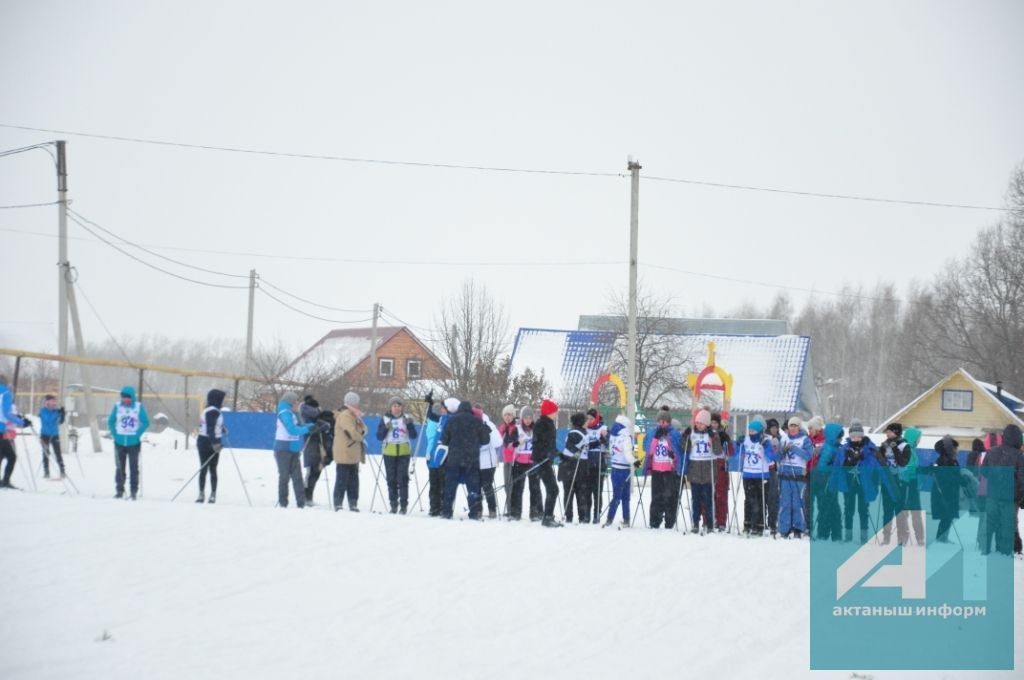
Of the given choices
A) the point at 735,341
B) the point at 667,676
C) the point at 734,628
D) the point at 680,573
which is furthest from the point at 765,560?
the point at 735,341

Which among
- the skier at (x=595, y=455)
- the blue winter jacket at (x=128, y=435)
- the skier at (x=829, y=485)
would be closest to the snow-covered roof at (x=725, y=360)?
the skier at (x=595, y=455)

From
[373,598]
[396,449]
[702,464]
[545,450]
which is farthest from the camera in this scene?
[396,449]

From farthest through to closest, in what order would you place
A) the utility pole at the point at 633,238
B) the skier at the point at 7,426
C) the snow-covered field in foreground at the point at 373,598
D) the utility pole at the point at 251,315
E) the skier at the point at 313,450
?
the utility pole at the point at 251,315
the utility pole at the point at 633,238
the skier at the point at 7,426
the skier at the point at 313,450
the snow-covered field in foreground at the point at 373,598

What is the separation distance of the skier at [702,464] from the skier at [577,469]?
1.61m

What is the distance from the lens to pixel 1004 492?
610 inches

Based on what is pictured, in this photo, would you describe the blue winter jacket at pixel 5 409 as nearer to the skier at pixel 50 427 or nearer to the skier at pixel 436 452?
the skier at pixel 50 427

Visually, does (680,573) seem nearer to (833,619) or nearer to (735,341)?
(833,619)

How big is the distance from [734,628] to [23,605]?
6.67 meters

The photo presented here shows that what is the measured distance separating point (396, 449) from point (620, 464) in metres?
3.53

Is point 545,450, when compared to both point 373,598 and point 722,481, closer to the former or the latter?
point 722,481

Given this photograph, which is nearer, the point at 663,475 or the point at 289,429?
the point at 663,475

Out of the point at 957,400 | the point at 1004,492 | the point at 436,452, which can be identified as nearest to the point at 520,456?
the point at 436,452

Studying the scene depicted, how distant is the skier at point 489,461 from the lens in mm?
16281

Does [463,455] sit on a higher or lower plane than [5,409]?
lower
